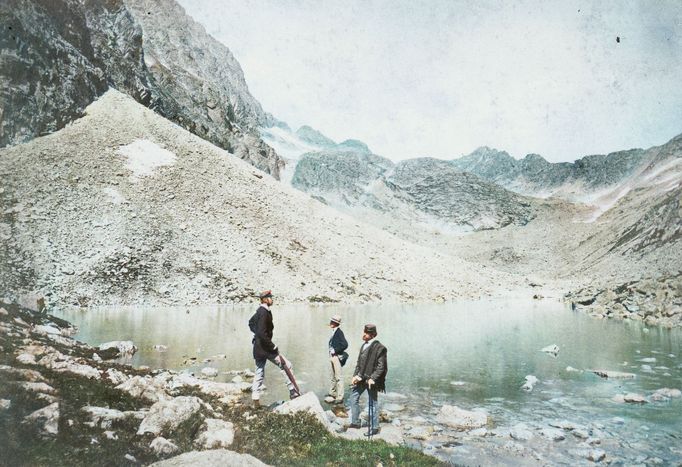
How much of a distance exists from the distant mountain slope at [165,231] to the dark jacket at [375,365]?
105 feet

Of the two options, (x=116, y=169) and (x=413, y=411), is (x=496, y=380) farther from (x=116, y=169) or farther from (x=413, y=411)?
(x=116, y=169)

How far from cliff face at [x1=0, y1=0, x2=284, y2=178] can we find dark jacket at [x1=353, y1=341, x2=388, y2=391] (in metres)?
30.3

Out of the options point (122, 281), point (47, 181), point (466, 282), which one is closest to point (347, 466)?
point (122, 281)

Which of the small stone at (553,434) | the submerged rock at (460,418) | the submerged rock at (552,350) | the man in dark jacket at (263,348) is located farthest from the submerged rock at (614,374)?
A: the man in dark jacket at (263,348)

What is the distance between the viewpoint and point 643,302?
41.7 meters

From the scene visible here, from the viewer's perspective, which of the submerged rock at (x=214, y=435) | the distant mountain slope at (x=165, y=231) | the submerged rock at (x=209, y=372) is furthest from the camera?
the distant mountain slope at (x=165, y=231)

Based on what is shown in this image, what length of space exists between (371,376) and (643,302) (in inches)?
1648

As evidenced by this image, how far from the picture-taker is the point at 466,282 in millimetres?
76375

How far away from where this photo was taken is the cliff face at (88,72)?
54.9 meters

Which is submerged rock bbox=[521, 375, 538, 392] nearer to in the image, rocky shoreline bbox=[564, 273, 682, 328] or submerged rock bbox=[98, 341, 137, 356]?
submerged rock bbox=[98, 341, 137, 356]

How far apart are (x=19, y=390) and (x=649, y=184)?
203517mm

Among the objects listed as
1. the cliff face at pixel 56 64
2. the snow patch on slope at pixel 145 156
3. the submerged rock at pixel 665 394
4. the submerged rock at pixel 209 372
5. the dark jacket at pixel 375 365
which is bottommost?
the submerged rock at pixel 209 372

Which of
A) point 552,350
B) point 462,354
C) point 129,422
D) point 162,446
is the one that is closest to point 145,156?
point 462,354

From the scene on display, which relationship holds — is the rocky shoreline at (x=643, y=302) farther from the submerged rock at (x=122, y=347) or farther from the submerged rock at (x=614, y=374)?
the submerged rock at (x=122, y=347)
